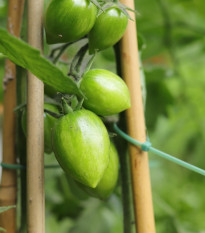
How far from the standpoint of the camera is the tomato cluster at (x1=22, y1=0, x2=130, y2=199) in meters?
0.42

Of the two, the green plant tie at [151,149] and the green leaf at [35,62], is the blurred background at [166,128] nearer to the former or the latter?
the green plant tie at [151,149]

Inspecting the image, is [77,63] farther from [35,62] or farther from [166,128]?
[166,128]

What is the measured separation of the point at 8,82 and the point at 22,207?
0.21 m

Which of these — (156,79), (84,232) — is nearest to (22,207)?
(84,232)

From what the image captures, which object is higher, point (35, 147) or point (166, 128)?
point (166, 128)

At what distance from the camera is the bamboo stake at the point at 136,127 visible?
0.52m

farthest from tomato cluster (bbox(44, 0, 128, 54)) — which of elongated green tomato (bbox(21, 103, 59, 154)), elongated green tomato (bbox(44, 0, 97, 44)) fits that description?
elongated green tomato (bbox(21, 103, 59, 154))

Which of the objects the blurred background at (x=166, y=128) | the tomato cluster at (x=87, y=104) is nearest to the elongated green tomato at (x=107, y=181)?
the tomato cluster at (x=87, y=104)

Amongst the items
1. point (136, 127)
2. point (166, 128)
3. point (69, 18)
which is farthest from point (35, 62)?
point (166, 128)

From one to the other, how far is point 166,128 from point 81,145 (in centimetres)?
108

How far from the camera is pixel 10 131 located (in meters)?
0.60

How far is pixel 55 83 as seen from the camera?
416 millimetres

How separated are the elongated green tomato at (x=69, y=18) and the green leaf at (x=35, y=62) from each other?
80mm

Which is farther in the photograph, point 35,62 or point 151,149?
point 151,149
